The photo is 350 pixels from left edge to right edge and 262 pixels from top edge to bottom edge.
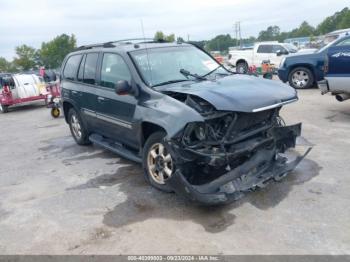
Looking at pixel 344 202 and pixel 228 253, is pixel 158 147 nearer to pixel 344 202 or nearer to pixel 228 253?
pixel 228 253

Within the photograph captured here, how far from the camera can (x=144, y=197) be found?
4.78 meters

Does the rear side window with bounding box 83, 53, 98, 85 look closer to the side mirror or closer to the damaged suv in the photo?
the damaged suv

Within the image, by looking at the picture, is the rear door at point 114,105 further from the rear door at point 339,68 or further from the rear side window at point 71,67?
the rear door at point 339,68

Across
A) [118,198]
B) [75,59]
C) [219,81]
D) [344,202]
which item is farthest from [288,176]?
[75,59]

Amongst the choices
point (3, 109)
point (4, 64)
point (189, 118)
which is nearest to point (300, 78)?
point (189, 118)

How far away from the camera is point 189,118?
409 cm

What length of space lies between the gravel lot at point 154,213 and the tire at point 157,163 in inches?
5.8

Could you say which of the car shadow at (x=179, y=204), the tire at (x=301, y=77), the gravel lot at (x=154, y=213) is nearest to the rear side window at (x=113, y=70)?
the gravel lot at (x=154, y=213)

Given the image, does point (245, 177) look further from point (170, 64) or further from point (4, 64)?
point (4, 64)

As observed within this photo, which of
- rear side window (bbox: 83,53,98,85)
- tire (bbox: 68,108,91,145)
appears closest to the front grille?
rear side window (bbox: 83,53,98,85)

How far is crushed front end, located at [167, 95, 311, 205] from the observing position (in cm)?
409

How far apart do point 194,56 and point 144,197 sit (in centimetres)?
244

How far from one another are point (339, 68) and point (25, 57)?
82864mm

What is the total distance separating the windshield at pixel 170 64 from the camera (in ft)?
17.1
